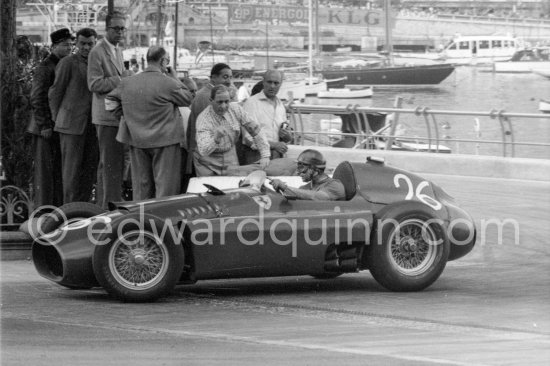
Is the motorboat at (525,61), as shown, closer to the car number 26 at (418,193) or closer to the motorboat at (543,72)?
the motorboat at (543,72)

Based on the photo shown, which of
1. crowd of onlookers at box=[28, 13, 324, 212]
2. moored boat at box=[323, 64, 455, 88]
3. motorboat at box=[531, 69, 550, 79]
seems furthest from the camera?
motorboat at box=[531, 69, 550, 79]

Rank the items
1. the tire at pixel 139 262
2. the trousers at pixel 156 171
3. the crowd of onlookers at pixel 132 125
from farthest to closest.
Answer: the trousers at pixel 156 171 < the crowd of onlookers at pixel 132 125 < the tire at pixel 139 262

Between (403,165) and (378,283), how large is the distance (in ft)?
28.7

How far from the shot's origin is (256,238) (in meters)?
9.23

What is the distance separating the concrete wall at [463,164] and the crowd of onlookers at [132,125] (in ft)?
19.1

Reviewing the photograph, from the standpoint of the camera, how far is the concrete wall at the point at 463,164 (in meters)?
16.9

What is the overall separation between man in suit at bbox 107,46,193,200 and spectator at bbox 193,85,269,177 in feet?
0.89

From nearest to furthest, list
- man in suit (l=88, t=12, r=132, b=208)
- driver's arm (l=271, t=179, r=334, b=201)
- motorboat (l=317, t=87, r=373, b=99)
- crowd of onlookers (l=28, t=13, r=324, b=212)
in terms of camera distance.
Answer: driver's arm (l=271, t=179, r=334, b=201), crowd of onlookers (l=28, t=13, r=324, b=212), man in suit (l=88, t=12, r=132, b=208), motorboat (l=317, t=87, r=373, b=99)

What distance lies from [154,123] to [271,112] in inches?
59.6

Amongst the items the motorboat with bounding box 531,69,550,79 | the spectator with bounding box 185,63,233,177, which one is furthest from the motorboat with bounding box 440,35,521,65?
the spectator with bounding box 185,63,233,177

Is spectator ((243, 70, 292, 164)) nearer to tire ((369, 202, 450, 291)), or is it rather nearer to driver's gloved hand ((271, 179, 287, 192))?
driver's gloved hand ((271, 179, 287, 192))

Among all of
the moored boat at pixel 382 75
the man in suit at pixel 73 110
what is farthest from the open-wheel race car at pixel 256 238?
the moored boat at pixel 382 75

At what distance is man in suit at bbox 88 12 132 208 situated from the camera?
38.0 ft

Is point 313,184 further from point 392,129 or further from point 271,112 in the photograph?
point 392,129
